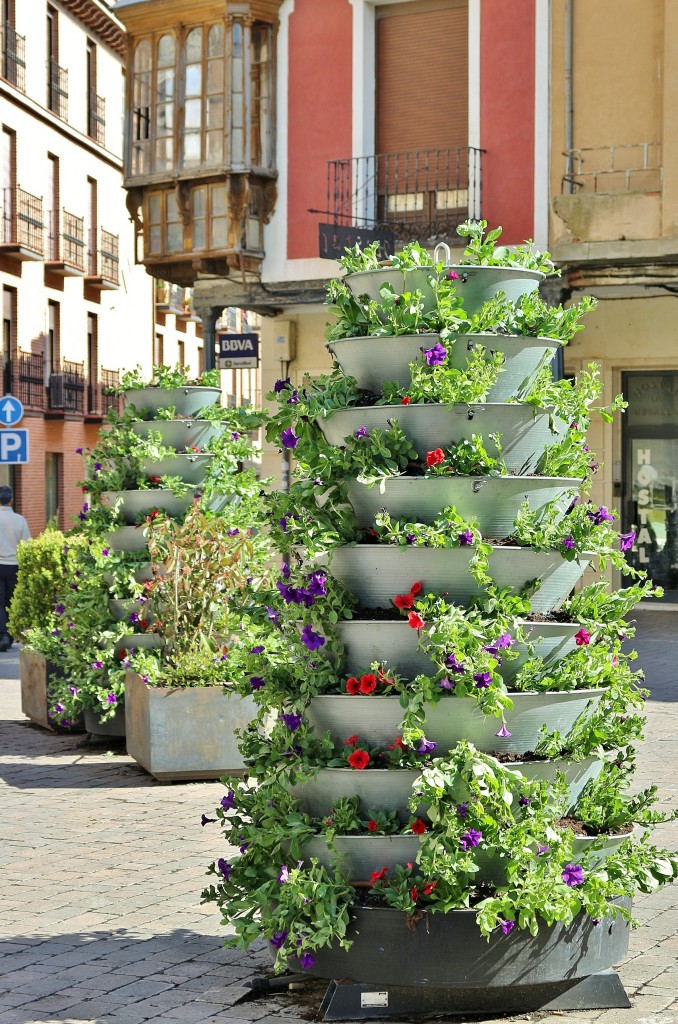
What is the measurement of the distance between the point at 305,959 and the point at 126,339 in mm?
41305

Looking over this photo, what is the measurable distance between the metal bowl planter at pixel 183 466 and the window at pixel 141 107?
1304 centimetres

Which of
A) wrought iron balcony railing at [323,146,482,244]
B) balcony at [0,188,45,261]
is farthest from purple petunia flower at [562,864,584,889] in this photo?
balcony at [0,188,45,261]

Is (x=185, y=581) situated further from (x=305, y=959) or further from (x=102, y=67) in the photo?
(x=102, y=67)

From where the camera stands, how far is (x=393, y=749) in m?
5.03

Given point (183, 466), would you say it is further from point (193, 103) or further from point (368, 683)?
point (193, 103)

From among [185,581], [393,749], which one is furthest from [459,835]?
[185,581]

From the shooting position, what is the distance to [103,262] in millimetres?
42500

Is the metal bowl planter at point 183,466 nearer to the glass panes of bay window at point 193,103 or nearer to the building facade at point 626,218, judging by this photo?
the building facade at point 626,218

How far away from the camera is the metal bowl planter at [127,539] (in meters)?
10.6

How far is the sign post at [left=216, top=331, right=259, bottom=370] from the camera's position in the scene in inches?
853

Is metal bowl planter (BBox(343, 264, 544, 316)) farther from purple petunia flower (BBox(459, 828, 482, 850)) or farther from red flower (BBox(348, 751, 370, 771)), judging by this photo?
purple petunia flower (BBox(459, 828, 482, 850))

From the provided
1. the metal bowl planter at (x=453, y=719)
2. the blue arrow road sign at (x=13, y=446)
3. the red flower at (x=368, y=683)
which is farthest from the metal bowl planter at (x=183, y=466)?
the blue arrow road sign at (x=13, y=446)

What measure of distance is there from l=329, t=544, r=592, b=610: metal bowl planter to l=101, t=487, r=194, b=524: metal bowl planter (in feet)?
17.3

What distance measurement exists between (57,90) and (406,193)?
2099 centimetres
